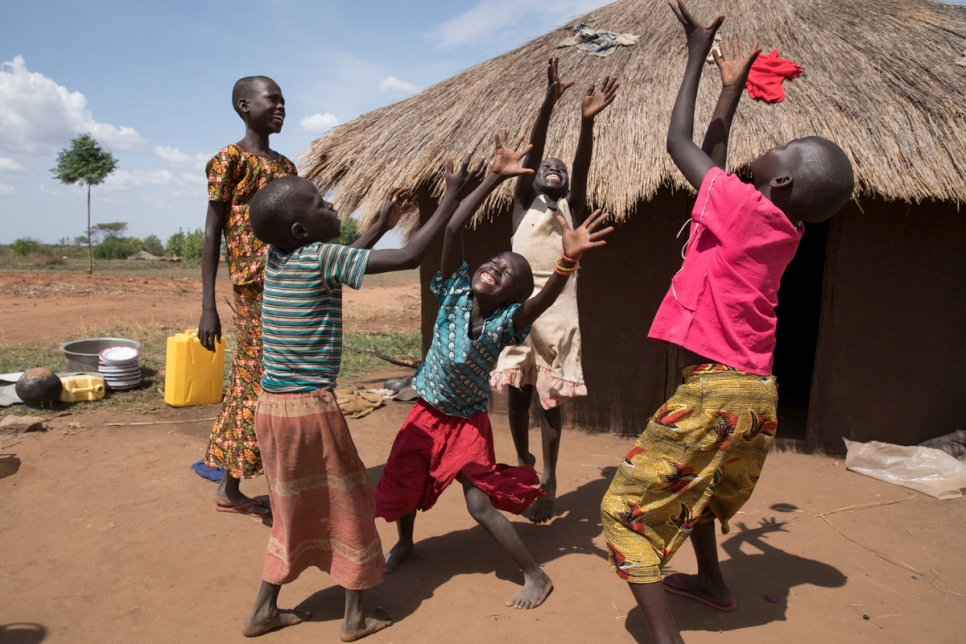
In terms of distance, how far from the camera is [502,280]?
2.39 m

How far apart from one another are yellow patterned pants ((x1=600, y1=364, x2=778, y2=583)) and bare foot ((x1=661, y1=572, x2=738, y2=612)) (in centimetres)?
57

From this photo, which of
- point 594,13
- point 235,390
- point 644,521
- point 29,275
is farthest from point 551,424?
point 29,275

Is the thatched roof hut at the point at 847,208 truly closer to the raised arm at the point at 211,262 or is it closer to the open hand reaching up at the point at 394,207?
the raised arm at the point at 211,262

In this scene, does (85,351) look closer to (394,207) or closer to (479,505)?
(394,207)

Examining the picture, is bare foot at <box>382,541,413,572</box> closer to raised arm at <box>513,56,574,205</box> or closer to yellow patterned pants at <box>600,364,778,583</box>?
yellow patterned pants at <box>600,364,778,583</box>

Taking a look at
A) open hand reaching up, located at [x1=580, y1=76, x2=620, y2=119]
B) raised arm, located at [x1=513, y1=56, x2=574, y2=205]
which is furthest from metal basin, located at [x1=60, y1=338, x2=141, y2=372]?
open hand reaching up, located at [x1=580, y1=76, x2=620, y2=119]

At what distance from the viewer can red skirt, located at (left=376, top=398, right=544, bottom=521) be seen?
2.51 m

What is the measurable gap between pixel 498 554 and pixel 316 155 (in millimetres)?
3793

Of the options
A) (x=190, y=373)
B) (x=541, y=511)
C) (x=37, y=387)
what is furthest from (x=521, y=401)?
(x=37, y=387)

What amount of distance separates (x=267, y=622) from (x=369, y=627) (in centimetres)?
35

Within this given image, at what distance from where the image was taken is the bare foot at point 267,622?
2244 millimetres

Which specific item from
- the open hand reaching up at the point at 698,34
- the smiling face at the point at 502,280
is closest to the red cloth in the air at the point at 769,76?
the open hand reaching up at the point at 698,34

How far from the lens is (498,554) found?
2.94m

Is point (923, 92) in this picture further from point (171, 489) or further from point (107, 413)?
point (107, 413)
